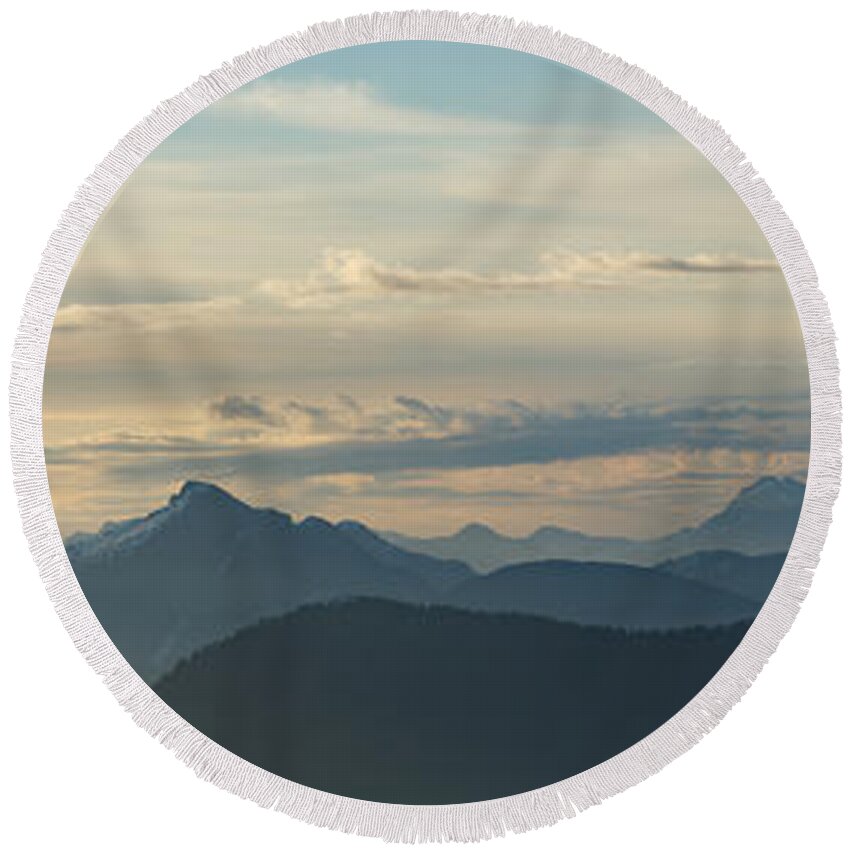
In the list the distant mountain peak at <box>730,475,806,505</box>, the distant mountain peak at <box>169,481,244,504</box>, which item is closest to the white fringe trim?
the distant mountain peak at <box>730,475,806,505</box>

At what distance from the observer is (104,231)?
306cm

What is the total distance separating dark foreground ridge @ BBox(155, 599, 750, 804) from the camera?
3.06 meters

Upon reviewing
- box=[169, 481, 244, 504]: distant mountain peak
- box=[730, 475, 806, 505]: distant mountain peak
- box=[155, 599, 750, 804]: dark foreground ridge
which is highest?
box=[169, 481, 244, 504]: distant mountain peak

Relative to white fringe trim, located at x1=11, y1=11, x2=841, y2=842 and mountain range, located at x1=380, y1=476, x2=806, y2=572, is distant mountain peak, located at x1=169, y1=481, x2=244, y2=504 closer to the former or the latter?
white fringe trim, located at x1=11, y1=11, x2=841, y2=842

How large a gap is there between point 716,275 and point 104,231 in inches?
45.8

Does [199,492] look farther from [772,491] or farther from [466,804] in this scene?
[772,491]

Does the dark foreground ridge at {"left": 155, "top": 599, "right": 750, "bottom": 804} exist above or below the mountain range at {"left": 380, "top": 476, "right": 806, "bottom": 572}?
below

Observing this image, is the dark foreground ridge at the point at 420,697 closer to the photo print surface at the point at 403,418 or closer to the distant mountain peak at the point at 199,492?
the photo print surface at the point at 403,418

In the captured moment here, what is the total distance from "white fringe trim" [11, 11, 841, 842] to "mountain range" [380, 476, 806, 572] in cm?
4

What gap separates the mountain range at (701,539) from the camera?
3082mm

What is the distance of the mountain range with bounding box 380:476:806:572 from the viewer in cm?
308

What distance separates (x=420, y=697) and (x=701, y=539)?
0.61m

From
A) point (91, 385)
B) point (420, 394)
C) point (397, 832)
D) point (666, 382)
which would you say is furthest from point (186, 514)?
point (666, 382)

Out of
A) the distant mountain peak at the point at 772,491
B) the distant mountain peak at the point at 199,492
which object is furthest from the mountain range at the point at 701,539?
the distant mountain peak at the point at 199,492
